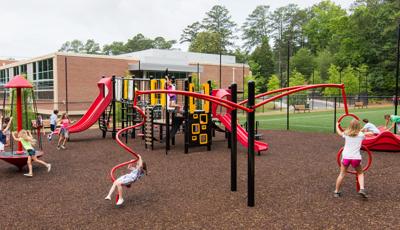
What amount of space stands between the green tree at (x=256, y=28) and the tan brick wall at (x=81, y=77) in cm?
6482

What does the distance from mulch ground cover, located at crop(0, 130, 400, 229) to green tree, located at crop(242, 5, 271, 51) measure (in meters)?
86.6

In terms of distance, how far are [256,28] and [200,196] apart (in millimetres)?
93252

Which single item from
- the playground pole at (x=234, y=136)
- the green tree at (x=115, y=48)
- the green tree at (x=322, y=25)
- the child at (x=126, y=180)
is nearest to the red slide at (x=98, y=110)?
the child at (x=126, y=180)

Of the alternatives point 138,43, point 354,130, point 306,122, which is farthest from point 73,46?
point 354,130

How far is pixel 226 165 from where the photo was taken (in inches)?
361

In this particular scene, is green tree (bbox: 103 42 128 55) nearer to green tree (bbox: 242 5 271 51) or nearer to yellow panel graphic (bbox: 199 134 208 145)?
green tree (bbox: 242 5 271 51)

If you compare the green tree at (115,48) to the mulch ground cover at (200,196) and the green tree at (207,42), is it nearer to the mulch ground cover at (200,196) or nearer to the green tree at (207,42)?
the green tree at (207,42)

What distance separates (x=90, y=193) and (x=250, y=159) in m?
3.04

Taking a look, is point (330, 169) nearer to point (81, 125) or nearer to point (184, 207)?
point (184, 207)

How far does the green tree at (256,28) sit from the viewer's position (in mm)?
94188

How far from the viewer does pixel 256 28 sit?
94.9 meters

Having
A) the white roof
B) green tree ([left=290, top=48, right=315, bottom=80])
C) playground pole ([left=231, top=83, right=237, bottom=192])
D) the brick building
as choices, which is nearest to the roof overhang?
the brick building

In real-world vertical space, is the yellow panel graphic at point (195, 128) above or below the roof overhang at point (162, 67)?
below

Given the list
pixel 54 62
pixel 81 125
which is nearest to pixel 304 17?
pixel 54 62
